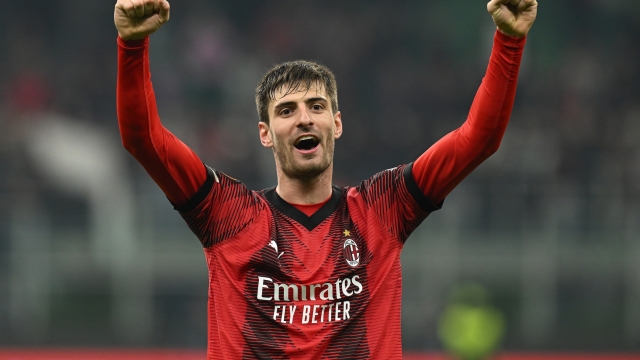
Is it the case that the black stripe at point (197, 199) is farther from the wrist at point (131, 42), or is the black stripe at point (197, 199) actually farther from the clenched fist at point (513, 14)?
the clenched fist at point (513, 14)

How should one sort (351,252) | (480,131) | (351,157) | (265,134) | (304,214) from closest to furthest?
1. (480,131)
2. (351,252)
3. (304,214)
4. (265,134)
5. (351,157)

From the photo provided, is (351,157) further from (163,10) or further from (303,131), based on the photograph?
(163,10)

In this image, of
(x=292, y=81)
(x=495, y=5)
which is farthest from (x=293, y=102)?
(x=495, y=5)

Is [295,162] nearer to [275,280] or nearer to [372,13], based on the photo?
[275,280]

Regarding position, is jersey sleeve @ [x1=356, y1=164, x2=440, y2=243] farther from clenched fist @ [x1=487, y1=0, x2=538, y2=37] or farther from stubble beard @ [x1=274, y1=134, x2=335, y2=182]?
clenched fist @ [x1=487, y1=0, x2=538, y2=37]

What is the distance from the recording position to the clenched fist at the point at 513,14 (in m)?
2.93

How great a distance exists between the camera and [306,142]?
131 inches

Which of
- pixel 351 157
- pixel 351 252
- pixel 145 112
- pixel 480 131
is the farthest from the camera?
pixel 351 157

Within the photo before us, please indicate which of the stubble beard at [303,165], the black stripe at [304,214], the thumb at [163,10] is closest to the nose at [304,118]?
the stubble beard at [303,165]

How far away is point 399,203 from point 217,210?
0.65 m

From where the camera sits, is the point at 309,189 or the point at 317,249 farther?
the point at 309,189

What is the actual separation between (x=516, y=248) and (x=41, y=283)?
5.09 m

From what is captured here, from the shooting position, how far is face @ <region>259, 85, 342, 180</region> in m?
3.24

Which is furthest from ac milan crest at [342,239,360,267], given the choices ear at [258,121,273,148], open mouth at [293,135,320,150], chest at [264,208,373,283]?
ear at [258,121,273,148]
